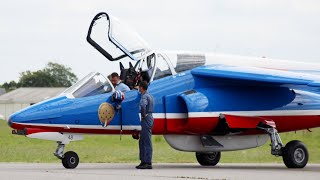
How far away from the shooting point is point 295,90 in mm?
21219

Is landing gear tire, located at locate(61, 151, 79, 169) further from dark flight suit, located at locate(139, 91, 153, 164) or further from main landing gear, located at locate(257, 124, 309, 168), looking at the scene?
main landing gear, located at locate(257, 124, 309, 168)

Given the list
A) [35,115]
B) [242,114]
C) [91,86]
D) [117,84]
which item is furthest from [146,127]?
[242,114]

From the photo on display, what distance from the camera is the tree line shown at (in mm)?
145363

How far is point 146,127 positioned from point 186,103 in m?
1.16

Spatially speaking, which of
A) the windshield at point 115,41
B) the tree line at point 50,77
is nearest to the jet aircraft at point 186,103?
the windshield at point 115,41

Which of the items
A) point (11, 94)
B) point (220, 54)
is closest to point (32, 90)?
point (11, 94)

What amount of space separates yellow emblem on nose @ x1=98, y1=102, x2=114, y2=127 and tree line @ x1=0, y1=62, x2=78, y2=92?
4895 inches

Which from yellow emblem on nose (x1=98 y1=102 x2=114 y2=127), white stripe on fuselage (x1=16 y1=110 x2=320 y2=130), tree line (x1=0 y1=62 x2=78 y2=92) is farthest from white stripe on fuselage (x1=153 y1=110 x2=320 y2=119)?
tree line (x1=0 y1=62 x2=78 y2=92)

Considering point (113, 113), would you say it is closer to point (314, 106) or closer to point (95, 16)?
point (95, 16)

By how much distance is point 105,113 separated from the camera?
63.7ft

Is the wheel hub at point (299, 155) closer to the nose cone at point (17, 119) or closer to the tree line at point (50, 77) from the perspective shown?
the nose cone at point (17, 119)

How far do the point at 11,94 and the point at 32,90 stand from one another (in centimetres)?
311

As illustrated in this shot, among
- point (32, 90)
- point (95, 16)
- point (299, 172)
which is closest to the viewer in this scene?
point (299, 172)

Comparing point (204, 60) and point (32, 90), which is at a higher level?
point (204, 60)
